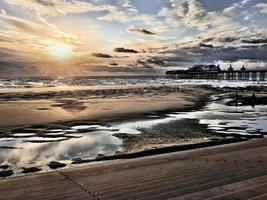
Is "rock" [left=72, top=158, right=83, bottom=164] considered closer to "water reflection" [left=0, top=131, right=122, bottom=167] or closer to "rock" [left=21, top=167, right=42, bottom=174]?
"water reflection" [left=0, top=131, right=122, bottom=167]

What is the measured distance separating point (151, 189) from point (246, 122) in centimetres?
1343

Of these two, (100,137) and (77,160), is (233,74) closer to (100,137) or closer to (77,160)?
(100,137)

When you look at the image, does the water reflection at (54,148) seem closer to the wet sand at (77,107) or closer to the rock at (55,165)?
the rock at (55,165)

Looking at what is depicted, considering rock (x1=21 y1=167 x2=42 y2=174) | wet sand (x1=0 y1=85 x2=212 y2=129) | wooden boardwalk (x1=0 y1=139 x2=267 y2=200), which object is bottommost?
wet sand (x1=0 y1=85 x2=212 y2=129)

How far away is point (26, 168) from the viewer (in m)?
8.39

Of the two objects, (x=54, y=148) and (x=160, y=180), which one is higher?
(x=160, y=180)

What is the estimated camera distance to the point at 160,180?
5566 millimetres

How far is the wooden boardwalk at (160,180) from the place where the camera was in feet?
14.7

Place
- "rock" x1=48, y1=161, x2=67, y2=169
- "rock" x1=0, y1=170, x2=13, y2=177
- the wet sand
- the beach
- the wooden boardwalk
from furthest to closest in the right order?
the wet sand, the beach, "rock" x1=48, y1=161, x2=67, y2=169, "rock" x1=0, y1=170, x2=13, y2=177, the wooden boardwalk

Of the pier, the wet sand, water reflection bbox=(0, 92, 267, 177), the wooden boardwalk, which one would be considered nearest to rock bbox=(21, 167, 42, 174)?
water reflection bbox=(0, 92, 267, 177)

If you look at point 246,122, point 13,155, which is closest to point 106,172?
point 13,155

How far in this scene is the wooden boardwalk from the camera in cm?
447

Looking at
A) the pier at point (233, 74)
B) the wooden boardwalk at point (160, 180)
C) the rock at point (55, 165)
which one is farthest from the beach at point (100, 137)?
the pier at point (233, 74)

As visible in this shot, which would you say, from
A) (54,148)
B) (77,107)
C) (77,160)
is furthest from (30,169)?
(77,107)
